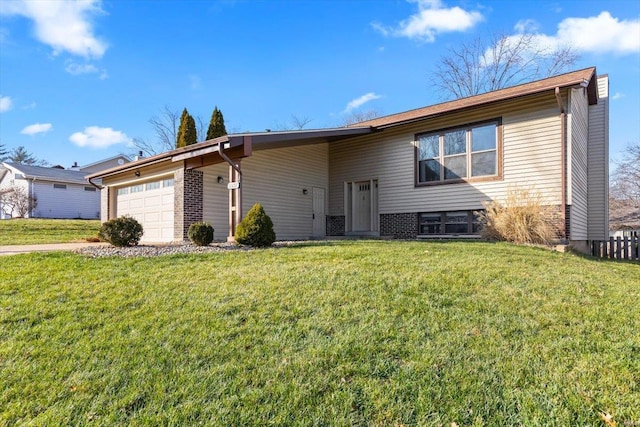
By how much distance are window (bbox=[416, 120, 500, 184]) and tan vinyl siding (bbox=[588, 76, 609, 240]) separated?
468 centimetres

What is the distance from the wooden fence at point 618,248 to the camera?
467 inches

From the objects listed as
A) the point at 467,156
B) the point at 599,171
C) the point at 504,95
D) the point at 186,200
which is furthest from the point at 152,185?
the point at 599,171

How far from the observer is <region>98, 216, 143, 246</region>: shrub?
8195 mm

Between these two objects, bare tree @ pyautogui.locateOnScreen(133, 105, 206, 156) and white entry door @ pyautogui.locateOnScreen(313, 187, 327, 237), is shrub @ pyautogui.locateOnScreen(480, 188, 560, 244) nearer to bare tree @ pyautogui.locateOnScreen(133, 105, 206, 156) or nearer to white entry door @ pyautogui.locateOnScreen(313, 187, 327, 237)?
white entry door @ pyautogui.locateOnScreen(313, 187, 327, 237)

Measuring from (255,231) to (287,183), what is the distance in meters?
5.10

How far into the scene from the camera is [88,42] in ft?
47.9

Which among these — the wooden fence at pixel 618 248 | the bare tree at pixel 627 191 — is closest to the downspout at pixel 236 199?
the wooden fence at pixel 618 248

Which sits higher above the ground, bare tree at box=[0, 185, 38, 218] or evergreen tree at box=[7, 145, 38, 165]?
evergreen tree at box=[7, 145, 38, 165]

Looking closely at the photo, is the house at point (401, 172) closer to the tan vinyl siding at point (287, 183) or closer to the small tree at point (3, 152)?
the tan vinyl siding at point (287, 183)

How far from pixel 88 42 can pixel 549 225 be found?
679 inches

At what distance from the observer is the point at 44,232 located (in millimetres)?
15258

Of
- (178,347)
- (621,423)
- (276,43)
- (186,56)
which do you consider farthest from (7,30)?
(621,423)

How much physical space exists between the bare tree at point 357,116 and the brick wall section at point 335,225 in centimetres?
1763

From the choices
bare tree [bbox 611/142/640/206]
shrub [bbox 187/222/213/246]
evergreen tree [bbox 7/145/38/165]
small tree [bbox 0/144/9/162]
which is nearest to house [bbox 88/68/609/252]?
shrub [bbox 187/222/213/246]
